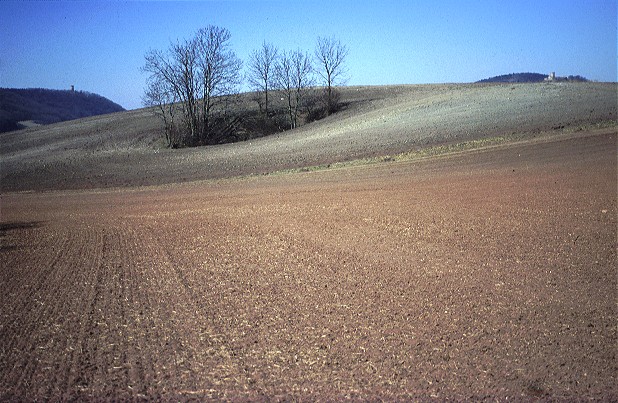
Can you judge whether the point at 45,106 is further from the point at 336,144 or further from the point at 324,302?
the point at 324,302

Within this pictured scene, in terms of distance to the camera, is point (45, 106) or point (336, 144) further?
point (45, 106)

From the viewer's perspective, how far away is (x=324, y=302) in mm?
5105

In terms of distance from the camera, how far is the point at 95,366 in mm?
3869

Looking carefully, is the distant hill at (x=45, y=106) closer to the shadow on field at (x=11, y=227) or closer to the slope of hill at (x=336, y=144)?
the slope of hill at (x=336, y=144)

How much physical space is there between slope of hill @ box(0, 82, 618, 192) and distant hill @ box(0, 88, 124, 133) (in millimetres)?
54674

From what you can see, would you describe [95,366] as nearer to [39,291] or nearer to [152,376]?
[152,376]

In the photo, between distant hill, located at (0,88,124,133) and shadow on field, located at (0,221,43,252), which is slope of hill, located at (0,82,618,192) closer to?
shadow on field, located at (0,221,43,252)

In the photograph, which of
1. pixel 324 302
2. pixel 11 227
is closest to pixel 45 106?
pixel 11 227

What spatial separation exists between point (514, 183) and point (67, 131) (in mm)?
47956

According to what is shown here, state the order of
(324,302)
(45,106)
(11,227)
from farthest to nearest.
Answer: (45,106)
(11,227)
(324,302)

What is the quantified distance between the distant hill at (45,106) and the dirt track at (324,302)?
268 feet

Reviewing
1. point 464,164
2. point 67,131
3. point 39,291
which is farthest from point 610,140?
point 67,131

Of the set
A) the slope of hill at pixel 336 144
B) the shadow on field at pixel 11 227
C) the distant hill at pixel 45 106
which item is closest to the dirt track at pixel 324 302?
the shadow on field at pixel 11 227

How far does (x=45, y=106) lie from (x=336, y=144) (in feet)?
342
